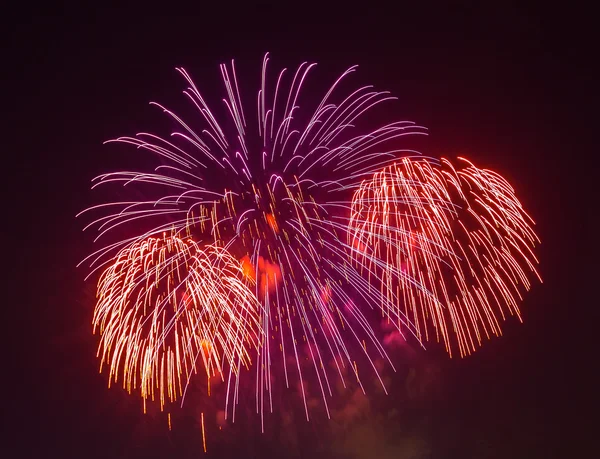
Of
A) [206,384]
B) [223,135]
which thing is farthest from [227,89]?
[206,384]

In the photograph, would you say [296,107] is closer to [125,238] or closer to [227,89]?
[227,89]

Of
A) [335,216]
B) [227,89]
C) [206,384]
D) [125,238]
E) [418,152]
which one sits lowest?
[206,384]

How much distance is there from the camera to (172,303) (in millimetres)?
8055

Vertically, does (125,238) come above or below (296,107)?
below

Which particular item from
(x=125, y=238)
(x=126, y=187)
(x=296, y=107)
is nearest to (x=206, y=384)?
(x=125, y=238)

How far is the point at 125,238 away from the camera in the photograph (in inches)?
332

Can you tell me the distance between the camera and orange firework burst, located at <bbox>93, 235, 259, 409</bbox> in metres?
7.92

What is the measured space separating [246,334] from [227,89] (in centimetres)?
382

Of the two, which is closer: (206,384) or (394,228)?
(394,228)

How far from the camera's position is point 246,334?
8.29 m

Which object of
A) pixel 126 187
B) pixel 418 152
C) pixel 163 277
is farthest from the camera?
pixel 418 152

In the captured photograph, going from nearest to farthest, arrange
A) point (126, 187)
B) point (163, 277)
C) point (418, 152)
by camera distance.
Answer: point (163, 277) < point (126, 187) < point (418, 152)

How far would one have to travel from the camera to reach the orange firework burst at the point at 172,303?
7922 mm

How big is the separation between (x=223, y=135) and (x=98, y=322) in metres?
3.68
